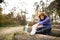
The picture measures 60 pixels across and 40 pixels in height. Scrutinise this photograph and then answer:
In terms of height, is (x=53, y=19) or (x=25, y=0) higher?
(x=25, y=0)

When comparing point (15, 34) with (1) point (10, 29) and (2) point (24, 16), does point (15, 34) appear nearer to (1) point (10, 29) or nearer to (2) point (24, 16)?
(1) point (10, 29)

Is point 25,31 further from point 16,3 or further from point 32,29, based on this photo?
point 16,3

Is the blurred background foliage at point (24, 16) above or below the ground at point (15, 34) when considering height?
above

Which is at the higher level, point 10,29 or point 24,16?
point 24,16

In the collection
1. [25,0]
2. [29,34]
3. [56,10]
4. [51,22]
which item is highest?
[25,0]

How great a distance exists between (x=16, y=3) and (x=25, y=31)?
13.4 inches

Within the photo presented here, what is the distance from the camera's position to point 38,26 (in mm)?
1953

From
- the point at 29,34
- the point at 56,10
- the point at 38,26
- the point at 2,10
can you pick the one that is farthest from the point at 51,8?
the point at 2,10

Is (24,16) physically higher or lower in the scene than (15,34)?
higher

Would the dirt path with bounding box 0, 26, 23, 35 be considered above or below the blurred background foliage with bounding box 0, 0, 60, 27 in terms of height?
below

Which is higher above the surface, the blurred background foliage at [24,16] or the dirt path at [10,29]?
the blurred background foliage at [24,16]

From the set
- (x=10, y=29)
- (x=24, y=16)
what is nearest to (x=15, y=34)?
(x=10, y=29)

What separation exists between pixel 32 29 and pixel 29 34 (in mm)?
66

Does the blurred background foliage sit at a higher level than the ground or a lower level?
higher
